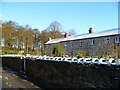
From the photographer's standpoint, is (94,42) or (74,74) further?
(94,42)

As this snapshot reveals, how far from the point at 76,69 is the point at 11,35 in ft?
111

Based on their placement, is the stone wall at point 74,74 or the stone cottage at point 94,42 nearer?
the stone wall at point 74,74

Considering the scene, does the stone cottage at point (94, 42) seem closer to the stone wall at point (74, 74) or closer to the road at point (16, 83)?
the stone wall at point (74, 74)

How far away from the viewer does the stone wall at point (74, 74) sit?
4.29 metres

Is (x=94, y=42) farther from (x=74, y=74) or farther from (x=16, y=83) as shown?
(x=74, y=74)

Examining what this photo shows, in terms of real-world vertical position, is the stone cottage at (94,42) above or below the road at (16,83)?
above

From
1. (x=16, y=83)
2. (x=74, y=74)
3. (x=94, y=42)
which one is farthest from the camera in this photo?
(x=94, y=42)

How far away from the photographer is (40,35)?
48.6 metres

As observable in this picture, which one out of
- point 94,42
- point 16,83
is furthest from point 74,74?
point 94,42

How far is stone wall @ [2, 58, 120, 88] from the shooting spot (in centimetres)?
429

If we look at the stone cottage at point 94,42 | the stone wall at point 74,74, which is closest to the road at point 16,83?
the stone wall at point 74,74

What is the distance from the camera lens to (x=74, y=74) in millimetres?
6184

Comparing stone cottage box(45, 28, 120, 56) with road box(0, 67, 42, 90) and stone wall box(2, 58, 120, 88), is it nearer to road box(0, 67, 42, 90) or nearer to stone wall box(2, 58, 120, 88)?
stone wall box(2, 58, 120, 88)

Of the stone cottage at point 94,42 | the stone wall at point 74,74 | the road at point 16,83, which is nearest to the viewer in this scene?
the stone wall at point 74,74
